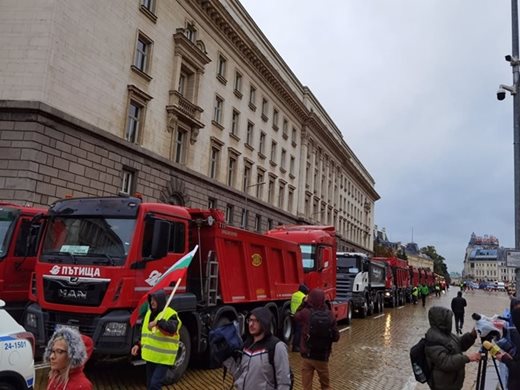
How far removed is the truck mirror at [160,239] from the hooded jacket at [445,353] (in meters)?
4.97

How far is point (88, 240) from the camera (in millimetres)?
8242

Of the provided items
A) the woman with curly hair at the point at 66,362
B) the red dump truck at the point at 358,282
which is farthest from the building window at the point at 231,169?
the woman with curly hair at the point at 66,362

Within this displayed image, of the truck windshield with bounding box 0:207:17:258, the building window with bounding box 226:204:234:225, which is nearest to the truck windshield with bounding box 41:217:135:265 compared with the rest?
the truck windshield with bounding box 0:207:17:258

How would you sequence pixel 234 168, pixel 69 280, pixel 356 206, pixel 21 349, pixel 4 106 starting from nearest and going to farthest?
pixel 21 349 → pixel 69 280 → pixel 4 106 → pixel 234 168 → pixel 356 206

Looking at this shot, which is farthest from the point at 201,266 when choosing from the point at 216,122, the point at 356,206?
the point at 356,206

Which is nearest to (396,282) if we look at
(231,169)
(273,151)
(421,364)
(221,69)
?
(231,169)

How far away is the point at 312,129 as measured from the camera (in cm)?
5447

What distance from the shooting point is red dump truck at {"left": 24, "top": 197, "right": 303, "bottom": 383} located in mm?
7703

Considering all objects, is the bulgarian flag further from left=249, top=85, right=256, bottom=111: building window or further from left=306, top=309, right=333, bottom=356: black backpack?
left=249, top=85, right=256, bottom=111: building window

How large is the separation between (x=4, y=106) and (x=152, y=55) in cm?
903

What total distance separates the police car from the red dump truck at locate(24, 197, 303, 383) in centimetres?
228

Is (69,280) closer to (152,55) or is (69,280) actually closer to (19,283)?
(19,283)

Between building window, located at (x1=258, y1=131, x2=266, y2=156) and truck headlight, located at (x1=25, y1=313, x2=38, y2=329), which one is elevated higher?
building window, located at (x1=258, y1=131, x2=266, y2=156)

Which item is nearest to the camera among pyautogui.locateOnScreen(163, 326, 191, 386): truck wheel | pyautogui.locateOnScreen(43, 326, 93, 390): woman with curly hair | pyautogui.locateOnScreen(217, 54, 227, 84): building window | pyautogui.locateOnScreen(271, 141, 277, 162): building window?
pyautogui.locateOnScreen(43, 326, 93, 390): woman with curly hair
